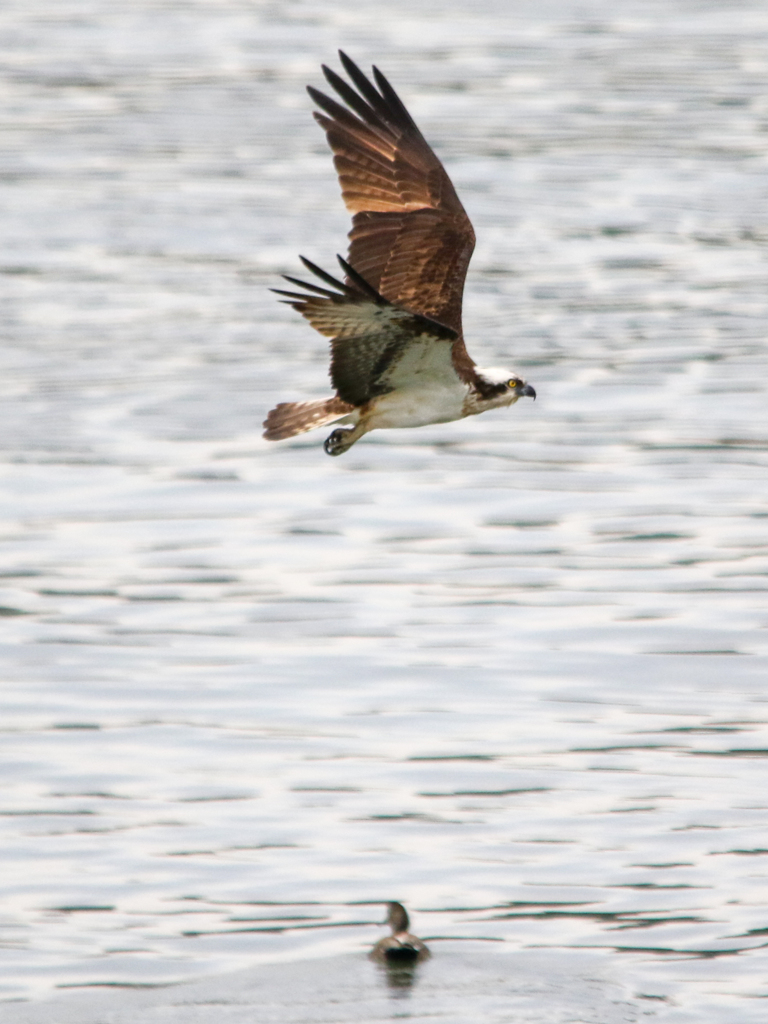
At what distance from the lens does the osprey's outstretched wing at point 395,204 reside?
11.6m

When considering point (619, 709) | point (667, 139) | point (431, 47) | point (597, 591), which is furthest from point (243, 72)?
point (619, 709)

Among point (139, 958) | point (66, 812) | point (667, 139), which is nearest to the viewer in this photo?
point (139, 958)

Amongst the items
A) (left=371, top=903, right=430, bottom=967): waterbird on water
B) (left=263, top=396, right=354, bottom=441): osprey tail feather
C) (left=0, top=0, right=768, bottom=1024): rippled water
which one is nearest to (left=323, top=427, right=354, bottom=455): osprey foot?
(left=263, top=396, right=354, bottom=441): osprey tail feather

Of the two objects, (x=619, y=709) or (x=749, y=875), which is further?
(x=619, y=709)

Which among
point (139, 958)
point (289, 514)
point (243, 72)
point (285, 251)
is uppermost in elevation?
point (243, 72)

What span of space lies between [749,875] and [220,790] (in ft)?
10.1

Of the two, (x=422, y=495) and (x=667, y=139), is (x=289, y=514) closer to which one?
(x=422, y=495)

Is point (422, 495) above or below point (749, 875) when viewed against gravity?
above

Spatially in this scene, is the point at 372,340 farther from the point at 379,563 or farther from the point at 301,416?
the point at 379,563

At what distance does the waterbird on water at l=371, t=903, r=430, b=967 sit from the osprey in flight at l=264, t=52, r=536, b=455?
2242mm

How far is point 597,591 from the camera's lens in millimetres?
16438

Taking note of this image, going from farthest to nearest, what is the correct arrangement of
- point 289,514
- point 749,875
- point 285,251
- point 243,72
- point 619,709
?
point 243,72 → point 285,251 → point 289,514 → point 619,709 → point 749,875

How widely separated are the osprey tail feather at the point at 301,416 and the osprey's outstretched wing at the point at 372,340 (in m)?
0.11

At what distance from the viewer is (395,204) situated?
12211mm
